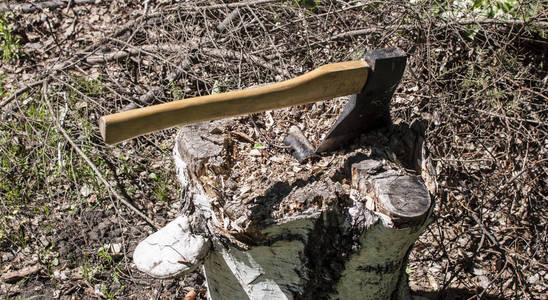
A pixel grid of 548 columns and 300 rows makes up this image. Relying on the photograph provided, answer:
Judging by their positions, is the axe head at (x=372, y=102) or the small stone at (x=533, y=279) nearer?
the axe head at (x=372, y=102)

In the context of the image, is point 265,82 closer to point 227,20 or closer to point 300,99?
point 227,20

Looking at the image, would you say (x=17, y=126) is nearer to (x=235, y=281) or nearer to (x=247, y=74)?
(x=247, y=74)

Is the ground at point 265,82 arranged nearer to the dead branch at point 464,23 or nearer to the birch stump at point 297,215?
the dead branch at point 464,23

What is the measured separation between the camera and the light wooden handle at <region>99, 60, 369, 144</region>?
5.70 feet

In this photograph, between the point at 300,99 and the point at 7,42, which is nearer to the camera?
the point at 300,99

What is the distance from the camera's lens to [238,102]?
1826 mm

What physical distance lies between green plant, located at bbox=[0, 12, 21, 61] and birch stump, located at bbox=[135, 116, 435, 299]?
9.82 ft

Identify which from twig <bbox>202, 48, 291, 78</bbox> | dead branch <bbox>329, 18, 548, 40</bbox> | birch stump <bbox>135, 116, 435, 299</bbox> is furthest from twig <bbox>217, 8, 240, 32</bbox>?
birch stump <bbox>135, 116, 435, 299</bbox>

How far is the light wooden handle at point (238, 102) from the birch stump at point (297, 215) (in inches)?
9.1

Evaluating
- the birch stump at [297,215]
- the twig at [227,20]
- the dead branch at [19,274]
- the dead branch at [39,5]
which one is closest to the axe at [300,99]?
the birch stump at [297,215]

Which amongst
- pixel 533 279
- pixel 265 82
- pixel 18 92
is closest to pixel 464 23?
pixel 265 82

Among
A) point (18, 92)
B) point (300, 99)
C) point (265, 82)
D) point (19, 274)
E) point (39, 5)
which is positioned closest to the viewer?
point (300, 99)

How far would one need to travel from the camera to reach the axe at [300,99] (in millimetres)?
1748

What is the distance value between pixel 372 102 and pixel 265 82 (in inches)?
61.2
